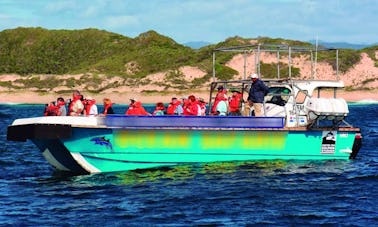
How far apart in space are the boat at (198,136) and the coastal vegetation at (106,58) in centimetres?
7232

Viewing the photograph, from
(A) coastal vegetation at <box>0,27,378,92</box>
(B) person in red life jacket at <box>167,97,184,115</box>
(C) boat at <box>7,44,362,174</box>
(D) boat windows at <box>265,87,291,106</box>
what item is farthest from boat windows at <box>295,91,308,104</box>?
(A) coastal vegetation at <box>0,27,378,92</box>

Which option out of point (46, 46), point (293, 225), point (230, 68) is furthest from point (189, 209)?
point (46, 46)

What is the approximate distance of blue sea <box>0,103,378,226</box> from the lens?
15.1m

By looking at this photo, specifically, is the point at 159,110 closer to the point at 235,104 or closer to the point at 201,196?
the point at 235,104

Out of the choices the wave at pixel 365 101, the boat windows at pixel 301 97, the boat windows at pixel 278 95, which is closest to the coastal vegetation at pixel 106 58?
the wave at pixel 365 101

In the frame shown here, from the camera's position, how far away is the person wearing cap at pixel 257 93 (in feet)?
71.6

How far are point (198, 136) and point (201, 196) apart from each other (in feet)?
12.4

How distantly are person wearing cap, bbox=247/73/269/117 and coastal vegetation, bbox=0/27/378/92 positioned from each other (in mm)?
73130

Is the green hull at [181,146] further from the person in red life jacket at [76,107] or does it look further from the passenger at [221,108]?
the passenger at [221,108]

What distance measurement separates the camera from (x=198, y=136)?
20.7 meters

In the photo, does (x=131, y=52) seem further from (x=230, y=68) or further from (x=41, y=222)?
(x=41, y=222)

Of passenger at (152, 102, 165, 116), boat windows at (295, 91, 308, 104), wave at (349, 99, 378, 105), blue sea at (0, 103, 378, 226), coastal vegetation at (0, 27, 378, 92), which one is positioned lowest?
blue sea at (0, 103, 378, 226)

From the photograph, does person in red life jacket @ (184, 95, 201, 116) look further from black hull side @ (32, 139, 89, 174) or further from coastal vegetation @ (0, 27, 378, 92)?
coastal vegetation @ (0, 27, 378, 92)

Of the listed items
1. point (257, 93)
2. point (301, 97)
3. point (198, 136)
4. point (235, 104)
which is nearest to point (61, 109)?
point (198, 136)
